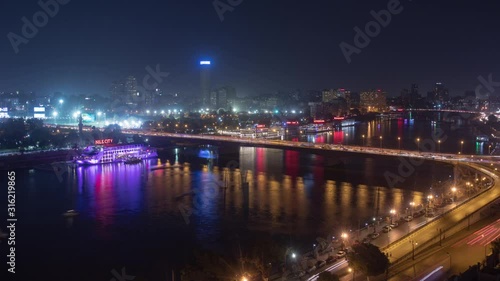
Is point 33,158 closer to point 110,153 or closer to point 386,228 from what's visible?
point 110,153

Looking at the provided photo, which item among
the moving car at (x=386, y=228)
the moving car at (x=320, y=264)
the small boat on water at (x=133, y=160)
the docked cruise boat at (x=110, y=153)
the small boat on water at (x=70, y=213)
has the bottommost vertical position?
the small boat on water at (x=70, y=213)

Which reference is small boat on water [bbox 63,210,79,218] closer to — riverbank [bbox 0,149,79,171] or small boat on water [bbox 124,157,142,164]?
riverbank [bbox 0,149,79,171]

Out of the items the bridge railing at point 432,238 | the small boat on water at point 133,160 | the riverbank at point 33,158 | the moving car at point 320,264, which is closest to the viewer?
the moving car at point 320,264

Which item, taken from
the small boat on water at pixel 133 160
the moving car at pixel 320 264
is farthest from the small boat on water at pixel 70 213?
the small boat on water at pixel 133 160

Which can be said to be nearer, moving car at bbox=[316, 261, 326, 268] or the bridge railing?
moving car at bbox=[316, 261, 326, 268]

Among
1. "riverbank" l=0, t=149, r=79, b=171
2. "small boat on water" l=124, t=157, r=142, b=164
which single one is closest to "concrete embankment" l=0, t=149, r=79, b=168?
"riverbank" l=0, t=149, r=79, b=171

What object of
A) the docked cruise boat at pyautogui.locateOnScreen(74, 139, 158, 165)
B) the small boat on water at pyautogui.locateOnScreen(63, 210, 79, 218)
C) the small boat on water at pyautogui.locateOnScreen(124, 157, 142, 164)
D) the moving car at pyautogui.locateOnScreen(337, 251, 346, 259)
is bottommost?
the small boat on water at pyautogui.locateOnScreen(63, 210, 79, 218)

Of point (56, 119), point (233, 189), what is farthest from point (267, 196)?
point (56, 119)

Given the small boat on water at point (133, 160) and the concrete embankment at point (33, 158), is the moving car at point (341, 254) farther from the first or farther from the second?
the concrete embankment at point (33, 158)

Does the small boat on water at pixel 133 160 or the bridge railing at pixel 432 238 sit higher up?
the small boat on water at pixel 133 160

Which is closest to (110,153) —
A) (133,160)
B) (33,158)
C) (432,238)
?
(133,160)
